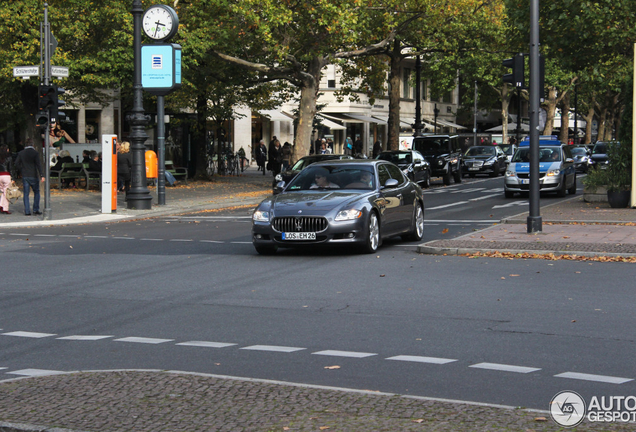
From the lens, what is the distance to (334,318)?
916 cm

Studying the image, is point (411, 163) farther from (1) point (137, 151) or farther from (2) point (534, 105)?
(2) point (534, 105)

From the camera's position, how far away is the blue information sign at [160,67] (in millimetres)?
27062

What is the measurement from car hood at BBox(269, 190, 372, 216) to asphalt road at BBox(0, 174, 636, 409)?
739 millimetres

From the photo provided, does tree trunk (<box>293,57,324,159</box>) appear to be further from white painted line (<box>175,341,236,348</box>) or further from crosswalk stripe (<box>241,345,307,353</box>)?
crosswalk stripe (<box>241,345,307,353</box>)

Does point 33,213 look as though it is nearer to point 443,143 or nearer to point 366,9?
point 366,9

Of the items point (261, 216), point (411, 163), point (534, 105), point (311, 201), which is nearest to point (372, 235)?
point (311, 201)

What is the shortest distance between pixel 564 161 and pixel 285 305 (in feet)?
71.0

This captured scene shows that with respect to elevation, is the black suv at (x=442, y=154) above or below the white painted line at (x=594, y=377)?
above

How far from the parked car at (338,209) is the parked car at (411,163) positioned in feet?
59.4

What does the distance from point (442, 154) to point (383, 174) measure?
25360 mm

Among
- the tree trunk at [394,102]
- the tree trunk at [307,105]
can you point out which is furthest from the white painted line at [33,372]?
the tree trunk at [394,102]

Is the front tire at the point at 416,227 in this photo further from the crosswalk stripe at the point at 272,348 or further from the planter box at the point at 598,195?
the planter box at the point at 598,195

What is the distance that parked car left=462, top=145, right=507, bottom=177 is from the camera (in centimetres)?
4762

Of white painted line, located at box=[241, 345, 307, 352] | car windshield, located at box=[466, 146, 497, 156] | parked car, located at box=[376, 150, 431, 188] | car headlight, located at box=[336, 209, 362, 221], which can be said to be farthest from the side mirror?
car windshield, located at box=[466, 146, 497, 156]
